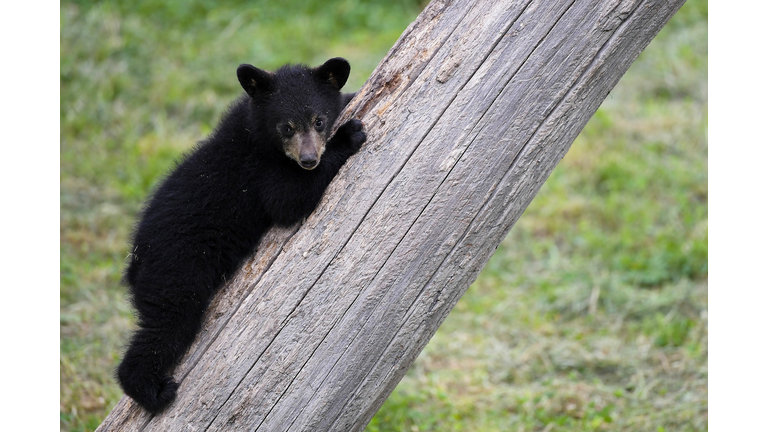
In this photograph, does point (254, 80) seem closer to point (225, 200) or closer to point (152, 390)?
point (225, 200)

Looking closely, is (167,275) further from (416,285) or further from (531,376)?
(531,376)

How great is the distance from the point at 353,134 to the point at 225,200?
906 millimetres

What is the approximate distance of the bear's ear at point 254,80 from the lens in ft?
11.8

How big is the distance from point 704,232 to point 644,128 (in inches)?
90.5

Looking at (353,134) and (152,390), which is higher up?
(353,134)

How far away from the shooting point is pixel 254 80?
372 centimetres

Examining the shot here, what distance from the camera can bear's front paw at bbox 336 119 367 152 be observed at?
326 cm

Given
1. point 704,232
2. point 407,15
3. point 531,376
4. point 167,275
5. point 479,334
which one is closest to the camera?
point 167,275

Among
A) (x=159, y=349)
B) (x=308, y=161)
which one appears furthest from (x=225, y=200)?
(x=159, y=349)

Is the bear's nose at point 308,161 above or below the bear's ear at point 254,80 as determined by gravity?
below

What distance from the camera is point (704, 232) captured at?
699 cm

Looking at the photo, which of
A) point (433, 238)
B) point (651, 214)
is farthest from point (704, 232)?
point (433, 238)

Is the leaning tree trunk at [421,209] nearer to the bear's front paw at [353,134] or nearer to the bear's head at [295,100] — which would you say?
the bear's front paw at [353,134]

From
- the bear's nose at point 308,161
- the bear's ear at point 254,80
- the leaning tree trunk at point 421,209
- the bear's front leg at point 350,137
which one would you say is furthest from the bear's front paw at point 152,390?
the bear's ear at point 254,80
